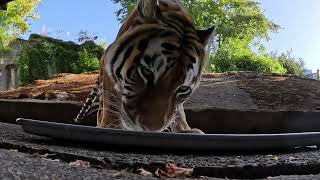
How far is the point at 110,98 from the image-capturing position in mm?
3910

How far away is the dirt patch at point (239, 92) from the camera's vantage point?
25.7 ft

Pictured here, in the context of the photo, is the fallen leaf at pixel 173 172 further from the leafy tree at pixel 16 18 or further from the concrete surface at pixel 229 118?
the leafy tree at pixel 16 18

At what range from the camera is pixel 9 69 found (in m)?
24.6

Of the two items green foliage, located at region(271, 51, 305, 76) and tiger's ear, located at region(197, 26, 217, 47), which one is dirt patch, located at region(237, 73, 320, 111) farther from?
green foliage, located at region(271, 51, 305, 76)

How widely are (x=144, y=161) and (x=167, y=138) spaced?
468mm

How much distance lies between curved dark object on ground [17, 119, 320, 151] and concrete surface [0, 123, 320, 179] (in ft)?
0.16

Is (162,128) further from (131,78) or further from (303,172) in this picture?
(303,172)

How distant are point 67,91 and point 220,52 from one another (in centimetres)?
1802

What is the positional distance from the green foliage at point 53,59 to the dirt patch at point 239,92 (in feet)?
18.2

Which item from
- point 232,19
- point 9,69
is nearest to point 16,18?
point 9,69

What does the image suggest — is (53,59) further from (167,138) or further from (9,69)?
(167,138)

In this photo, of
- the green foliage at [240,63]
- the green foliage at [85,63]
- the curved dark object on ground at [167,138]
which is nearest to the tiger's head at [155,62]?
the curved dark object on ground at [167,138]

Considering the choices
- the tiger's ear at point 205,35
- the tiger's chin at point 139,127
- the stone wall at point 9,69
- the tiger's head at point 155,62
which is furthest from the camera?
the stone wall at point 9,69

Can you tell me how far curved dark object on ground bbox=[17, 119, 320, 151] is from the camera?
291cm
